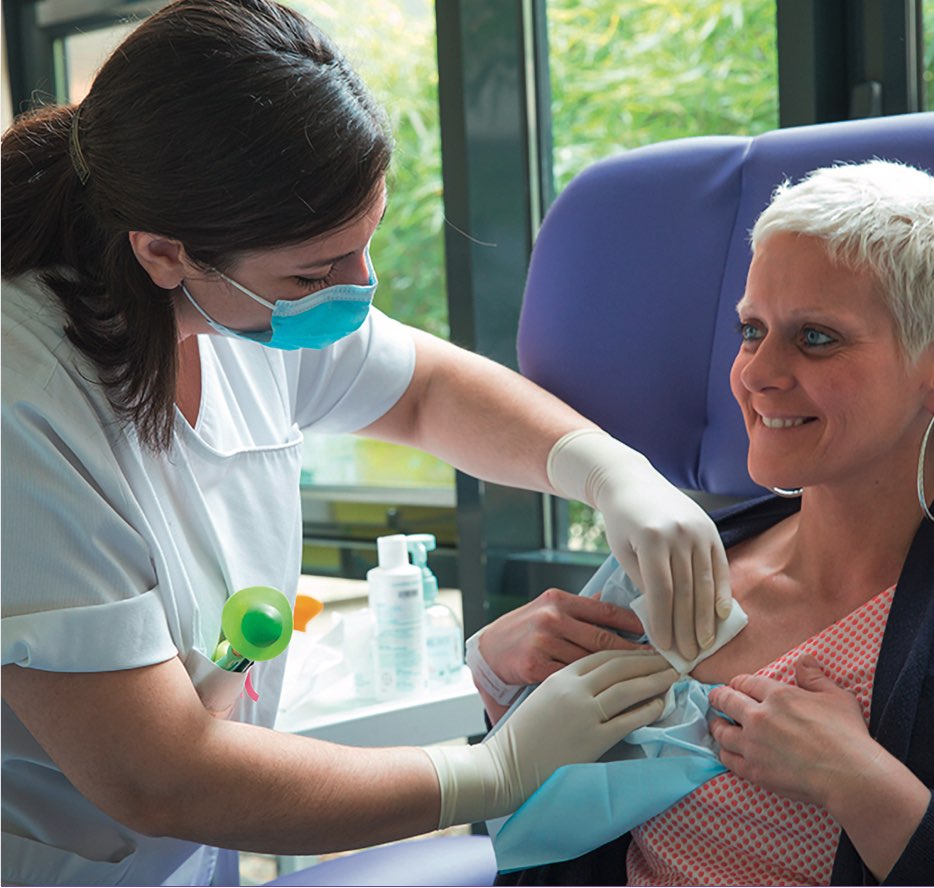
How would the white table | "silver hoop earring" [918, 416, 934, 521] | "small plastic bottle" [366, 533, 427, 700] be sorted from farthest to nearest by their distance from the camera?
"small plastic bottle" [366, 533, 427, 700], the white table, "silver hoop earring" [918, 416, 934, 521]

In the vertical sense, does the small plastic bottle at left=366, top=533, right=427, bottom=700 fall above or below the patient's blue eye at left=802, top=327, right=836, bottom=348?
below

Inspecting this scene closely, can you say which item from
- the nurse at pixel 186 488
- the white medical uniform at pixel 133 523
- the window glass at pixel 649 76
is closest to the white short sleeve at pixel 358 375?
the white medical uniform at pixel 133 523

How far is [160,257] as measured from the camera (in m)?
1.38

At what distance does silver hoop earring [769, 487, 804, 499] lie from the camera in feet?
4.74

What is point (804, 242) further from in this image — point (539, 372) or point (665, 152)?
point (539, 372)

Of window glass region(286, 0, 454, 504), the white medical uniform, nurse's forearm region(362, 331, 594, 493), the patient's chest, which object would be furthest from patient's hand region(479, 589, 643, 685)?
window glass region(286, 0, 454, 504)

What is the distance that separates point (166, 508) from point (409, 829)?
0.48 metres

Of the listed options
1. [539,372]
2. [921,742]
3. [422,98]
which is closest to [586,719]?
[921,742]

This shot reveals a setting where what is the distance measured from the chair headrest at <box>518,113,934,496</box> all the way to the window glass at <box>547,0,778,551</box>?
80 centimetres

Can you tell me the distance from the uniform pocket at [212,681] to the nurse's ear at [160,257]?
444 mm

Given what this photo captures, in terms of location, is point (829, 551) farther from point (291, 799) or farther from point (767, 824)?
point (291, 799)

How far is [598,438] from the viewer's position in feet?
5.50

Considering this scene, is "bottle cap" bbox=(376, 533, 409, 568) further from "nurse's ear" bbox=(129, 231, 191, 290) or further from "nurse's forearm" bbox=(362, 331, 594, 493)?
"nurse's ear" bbox=(129, 231, 191, 290)

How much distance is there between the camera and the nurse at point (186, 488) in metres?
1.28
